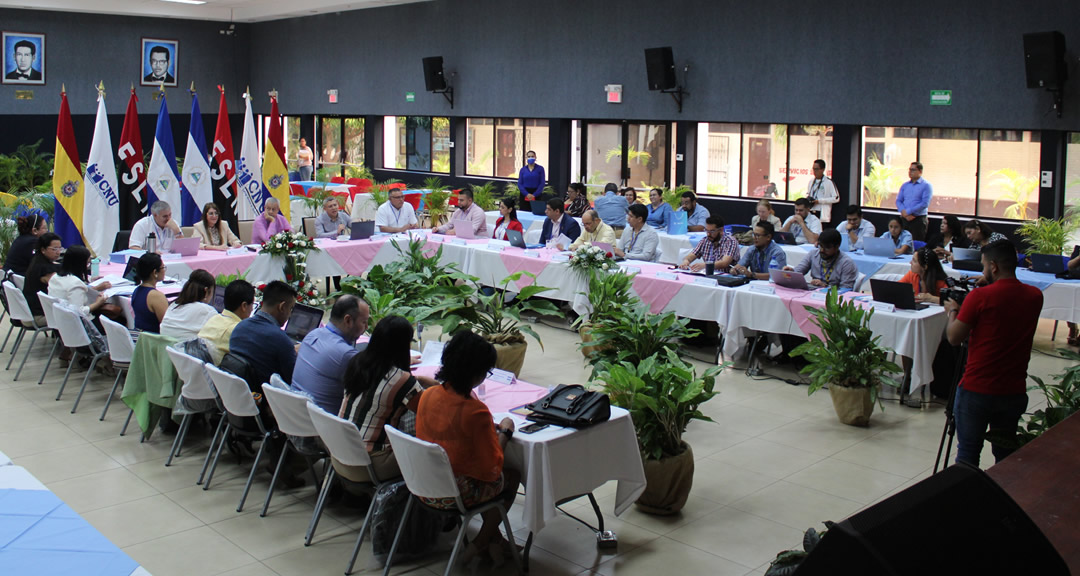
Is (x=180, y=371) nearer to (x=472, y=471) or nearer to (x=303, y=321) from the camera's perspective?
(x=303, y=321)

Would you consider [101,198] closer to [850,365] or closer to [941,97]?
[850,365]

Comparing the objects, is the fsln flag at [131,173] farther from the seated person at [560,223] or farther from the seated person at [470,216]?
the seated person at [560,223]

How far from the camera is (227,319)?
5.53 meters

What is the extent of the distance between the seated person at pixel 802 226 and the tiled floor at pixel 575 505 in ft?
13.4

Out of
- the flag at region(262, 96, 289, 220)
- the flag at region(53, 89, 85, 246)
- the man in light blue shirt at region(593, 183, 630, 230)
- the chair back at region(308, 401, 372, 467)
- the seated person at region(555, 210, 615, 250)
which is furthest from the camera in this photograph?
the man in light blue shirt at region(593, 183, 630, 230)

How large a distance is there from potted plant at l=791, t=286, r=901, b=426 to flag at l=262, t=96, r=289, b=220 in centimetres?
761

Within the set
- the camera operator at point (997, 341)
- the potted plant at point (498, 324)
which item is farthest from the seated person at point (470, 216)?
the camera operator at point (997, 341)

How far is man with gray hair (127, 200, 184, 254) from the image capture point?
9.15 metres

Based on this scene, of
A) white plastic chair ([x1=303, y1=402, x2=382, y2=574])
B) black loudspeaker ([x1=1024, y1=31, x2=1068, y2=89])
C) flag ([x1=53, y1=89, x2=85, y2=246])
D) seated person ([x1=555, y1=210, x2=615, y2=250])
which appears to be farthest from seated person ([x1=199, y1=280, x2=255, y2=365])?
black loudspeaker ([x1=1024, y1=31, x2=1068, y2=89])

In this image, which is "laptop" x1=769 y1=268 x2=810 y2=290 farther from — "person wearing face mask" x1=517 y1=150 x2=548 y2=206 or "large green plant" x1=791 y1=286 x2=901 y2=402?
"person wearing face mask" x1=517 y1=150 x2=548 y2=206

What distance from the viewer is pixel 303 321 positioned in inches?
233

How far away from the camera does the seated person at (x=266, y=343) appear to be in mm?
5152

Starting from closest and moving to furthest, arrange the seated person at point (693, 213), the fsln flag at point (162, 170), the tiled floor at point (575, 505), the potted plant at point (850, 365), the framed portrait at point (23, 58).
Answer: the tiled floor at point (575, 505) < the potted plant at point (850, 365) < the fsln flag at point (162, 170) < the seated person at point (693, 213) < the framed portrait at point (23, 58)

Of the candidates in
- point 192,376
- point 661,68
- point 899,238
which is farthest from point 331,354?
point 661,68
